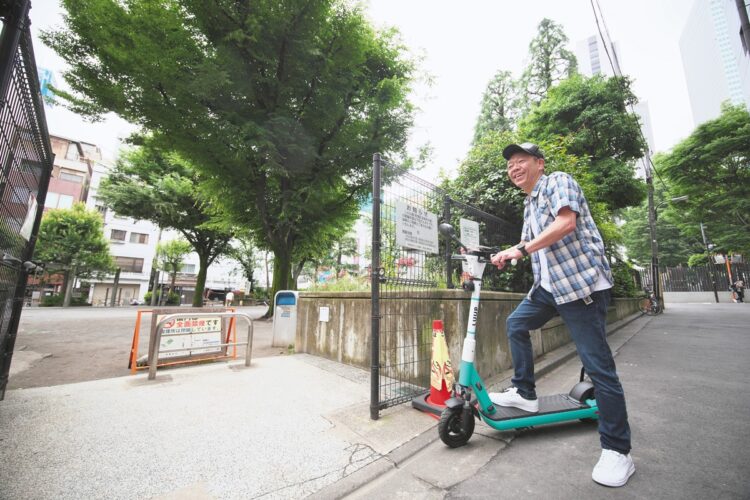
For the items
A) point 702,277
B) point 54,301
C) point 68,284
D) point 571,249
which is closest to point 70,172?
point 68,284

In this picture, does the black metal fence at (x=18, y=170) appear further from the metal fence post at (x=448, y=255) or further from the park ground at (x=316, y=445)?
the metal fence post at (x=448, y=255)

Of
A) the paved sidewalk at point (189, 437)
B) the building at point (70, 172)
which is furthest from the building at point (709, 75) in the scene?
the building at point (70, 172)

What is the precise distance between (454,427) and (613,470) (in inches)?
37.0

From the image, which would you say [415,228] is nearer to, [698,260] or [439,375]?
[439,375]

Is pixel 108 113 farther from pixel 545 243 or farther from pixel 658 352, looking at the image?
pixel 658 352

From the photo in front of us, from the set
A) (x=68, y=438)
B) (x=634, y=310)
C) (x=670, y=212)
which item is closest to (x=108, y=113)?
(x=68, y=438)

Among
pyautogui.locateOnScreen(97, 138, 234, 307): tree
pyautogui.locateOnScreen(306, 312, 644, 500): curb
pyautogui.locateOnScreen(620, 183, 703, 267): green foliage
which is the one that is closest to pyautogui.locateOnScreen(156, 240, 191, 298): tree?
pyautogui.locateOnScreen(97, 138, 234, 307): tree

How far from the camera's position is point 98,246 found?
2459 centimetres

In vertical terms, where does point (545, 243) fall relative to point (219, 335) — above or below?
above

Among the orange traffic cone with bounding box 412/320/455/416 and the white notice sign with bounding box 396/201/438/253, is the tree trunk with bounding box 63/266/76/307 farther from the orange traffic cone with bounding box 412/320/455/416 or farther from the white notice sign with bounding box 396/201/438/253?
the orange traffic cone with bounding box 412/320/455/416

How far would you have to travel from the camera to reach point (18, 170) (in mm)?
2574

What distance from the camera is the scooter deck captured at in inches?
92.0

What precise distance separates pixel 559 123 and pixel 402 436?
15.4 metres

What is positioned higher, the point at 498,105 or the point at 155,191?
the point at 498,105
